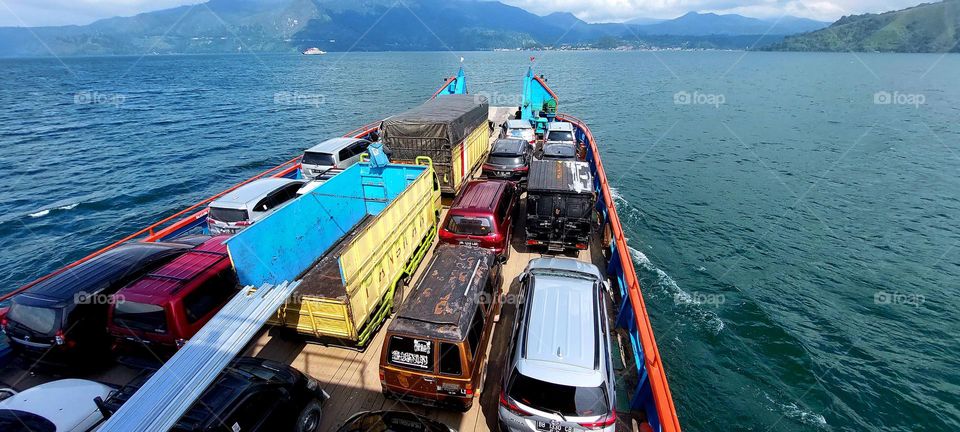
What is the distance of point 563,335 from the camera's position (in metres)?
6.32

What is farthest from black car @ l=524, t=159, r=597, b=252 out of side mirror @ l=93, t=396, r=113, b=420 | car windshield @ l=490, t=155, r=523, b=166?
side mirror @ l=93, t=396, r=113, b=420

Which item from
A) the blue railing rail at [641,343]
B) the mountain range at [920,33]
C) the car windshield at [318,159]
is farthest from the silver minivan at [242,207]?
the mountain range at [920,33]

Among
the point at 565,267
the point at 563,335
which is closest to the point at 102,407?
the point at 563,335

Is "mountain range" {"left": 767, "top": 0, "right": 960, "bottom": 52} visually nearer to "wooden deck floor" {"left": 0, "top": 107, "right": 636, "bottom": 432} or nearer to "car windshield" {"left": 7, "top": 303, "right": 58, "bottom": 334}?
"wooden deck floor" {"left": 0, "top": 107, "right": 636, "bottom": 432}

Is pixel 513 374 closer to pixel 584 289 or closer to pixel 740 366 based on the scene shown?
pixel 584 289

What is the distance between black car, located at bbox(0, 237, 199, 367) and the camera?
6.81 m

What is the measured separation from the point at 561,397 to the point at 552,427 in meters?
0.42

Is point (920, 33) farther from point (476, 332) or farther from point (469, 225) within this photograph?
point (476, 332)

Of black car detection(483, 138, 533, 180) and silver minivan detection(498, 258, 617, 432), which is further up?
black car detection(483, 138, 533, 180)

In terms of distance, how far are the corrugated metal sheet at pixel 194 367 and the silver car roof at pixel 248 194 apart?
621cm

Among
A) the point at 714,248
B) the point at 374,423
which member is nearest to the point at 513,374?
the point at 374,423

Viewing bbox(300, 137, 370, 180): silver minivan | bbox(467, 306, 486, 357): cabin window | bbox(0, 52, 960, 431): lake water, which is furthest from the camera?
bbox(300, 137, 370, 180): silver minivan

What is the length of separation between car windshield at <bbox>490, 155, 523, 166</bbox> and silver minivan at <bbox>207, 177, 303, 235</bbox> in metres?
7.89

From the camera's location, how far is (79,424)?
5.29 m
